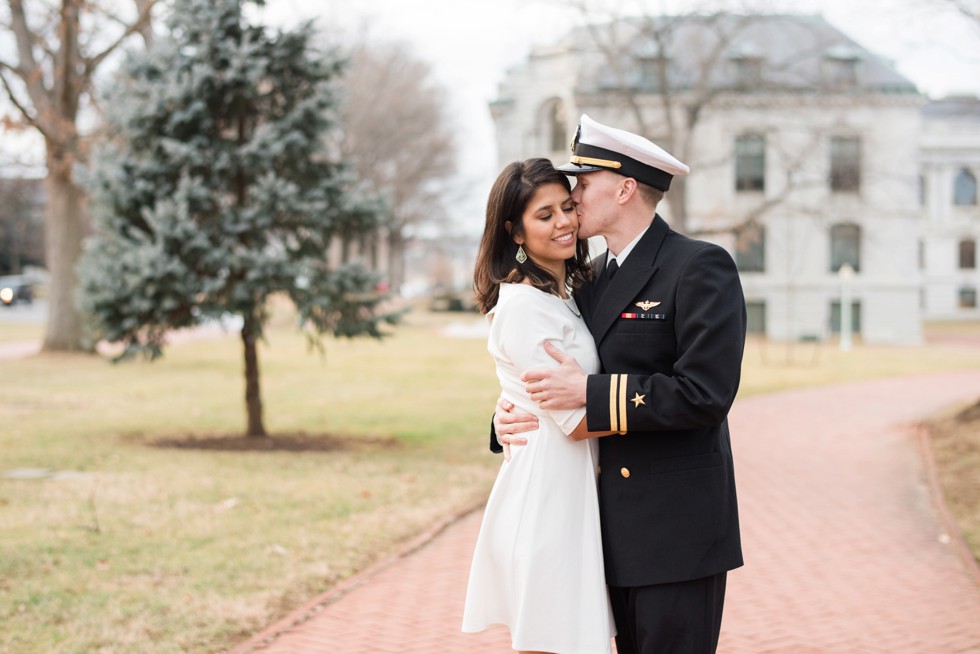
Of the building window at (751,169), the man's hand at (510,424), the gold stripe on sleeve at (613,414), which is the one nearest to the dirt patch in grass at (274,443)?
the man's hand at (510,424)

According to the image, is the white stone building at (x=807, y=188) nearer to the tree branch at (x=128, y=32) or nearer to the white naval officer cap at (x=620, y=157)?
the tree branch at (x=128, y=32)

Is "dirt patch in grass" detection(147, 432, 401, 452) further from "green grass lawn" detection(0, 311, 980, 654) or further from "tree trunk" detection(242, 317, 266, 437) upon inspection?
"tree trunk" detection(242, 317, 266, 437)

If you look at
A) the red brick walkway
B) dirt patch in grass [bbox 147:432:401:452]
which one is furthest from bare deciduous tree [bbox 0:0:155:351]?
the red brick walkway

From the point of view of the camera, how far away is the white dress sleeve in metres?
3.06

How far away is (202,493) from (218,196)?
12.9ft

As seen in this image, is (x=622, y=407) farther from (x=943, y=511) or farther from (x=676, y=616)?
(x=943, y=511)

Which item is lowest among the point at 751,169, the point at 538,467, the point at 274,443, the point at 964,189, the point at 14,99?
the point at 274,443

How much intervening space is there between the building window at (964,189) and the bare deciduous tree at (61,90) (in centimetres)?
5229

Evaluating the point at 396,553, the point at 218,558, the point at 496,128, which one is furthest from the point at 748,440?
the point at 496,128

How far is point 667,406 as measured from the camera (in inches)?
115

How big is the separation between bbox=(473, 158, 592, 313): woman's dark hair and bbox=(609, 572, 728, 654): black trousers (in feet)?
3.20

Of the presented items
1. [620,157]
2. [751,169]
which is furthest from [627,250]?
[751,169]

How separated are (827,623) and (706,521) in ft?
10.6

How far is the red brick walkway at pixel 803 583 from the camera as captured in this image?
Answer: 216 inches
